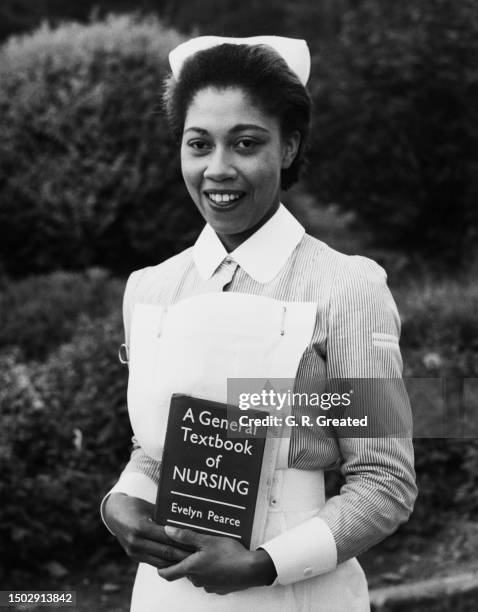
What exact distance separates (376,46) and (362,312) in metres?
7.12

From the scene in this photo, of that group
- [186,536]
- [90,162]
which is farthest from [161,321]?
[90,162]

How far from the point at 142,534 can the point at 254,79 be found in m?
0.96

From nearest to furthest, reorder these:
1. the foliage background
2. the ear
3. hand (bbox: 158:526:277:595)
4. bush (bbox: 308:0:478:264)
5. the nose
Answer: hand (bbox: 158:526:277:595) < the nose < the ear < the foliage background < bush (bbox: 308:0:478:264)

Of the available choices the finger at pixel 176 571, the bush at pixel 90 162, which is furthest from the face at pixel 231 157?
the bush at pixel 90 162

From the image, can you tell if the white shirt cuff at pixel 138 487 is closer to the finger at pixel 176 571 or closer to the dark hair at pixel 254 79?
the finger at pixel 176 571

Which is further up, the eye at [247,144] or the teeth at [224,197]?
the eye at [247,144]

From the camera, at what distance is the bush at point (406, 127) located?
8.32 metres

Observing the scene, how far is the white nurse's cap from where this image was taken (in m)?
2.07

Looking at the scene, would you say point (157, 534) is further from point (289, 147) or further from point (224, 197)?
point (289, 147)

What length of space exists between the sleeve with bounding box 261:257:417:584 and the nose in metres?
0.31

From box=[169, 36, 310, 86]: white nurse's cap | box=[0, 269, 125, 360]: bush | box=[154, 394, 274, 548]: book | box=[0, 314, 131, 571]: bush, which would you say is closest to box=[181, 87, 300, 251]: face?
box=[169, 36, 310, 86]: white nurse's cap

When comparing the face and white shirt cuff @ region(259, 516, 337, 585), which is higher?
the face

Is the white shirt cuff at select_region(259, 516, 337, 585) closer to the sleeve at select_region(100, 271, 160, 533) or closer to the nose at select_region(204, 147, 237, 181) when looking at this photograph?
the sleeve at select_region(100, 271, 160, 533)

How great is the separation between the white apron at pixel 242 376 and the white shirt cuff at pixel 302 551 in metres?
0.07
